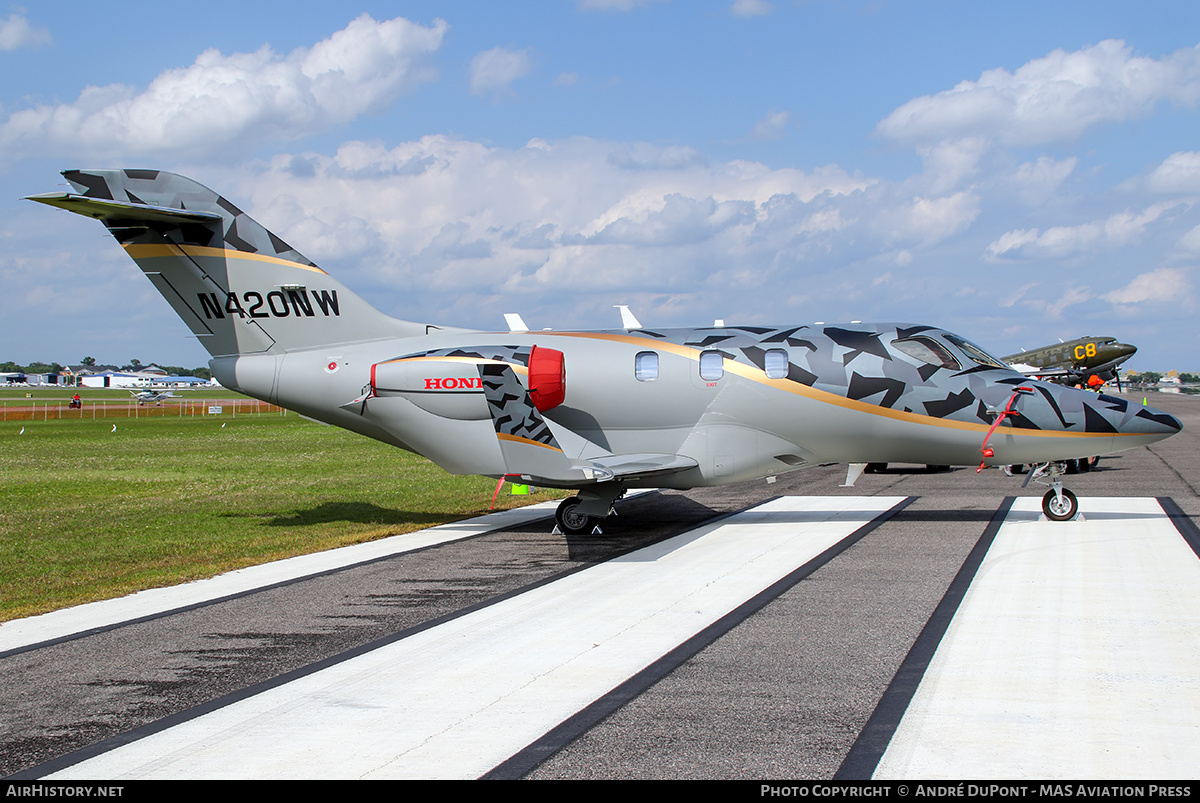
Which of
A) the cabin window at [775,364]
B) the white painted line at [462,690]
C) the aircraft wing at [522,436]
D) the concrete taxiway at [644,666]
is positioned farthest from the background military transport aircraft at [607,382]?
the white painted line at [462,690]

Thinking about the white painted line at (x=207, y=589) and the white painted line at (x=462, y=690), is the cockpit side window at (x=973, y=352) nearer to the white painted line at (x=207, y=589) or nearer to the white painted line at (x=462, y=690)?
the white painted line at (x=462, y=690)

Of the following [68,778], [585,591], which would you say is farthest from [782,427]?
[68,778]

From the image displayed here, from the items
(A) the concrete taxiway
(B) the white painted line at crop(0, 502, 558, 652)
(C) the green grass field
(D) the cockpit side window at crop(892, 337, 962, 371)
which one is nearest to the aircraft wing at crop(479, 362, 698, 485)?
(A) the concrete taxiway

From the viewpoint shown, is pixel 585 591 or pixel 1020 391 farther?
pixel 1020 391

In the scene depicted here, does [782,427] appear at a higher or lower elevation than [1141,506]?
higher

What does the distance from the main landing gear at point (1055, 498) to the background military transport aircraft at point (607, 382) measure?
0.11 feet

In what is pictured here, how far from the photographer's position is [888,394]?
53.4 feet

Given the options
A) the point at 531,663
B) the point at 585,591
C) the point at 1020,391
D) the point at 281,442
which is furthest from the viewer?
the point at 281,442

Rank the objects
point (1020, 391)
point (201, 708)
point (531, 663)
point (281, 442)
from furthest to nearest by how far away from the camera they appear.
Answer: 1. point (281, 442)
2. point (1020, 391)
3. point (531, 663)
4. point (201, 708)

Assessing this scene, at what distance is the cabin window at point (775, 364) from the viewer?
1661cm

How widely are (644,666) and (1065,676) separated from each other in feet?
11.5

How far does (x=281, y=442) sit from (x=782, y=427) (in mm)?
31365

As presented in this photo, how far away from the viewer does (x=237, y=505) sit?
21.4m

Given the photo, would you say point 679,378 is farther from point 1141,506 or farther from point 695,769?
point 695,769
